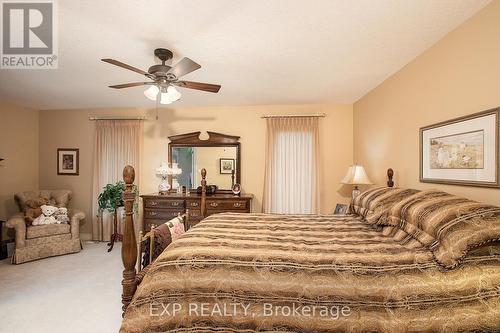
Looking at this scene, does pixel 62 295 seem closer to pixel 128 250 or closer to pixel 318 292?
pixel 128 250

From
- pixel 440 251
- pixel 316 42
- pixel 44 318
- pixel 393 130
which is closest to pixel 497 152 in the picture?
pixel 440 251

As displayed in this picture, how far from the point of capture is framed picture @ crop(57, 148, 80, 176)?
15.7ft

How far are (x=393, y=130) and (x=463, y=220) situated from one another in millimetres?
1954

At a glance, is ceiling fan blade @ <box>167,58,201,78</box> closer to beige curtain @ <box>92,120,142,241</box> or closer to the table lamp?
the table lamp

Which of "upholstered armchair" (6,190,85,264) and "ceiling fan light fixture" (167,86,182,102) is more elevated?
"ceiling fan light fixture" (167,86,182,102)

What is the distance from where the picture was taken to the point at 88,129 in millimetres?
4758

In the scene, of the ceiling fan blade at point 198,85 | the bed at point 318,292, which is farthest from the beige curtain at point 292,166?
the bed at point 318,292

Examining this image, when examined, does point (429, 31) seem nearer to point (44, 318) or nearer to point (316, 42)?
point (316, 42)

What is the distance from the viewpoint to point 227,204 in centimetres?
403

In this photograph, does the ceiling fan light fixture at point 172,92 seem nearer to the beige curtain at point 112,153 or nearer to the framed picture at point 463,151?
the beige curtain at point 112,153

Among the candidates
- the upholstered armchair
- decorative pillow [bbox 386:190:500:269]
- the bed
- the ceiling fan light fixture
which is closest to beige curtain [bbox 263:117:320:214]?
the ceiling fan light fixture

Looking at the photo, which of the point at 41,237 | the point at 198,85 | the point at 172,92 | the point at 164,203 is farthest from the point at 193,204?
the point at 41,237

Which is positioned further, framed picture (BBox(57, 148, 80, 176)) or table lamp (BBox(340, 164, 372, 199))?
framed picture (BBox(57, 148, 80, 176))

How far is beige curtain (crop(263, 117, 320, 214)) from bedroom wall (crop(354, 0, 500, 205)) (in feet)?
3.03
